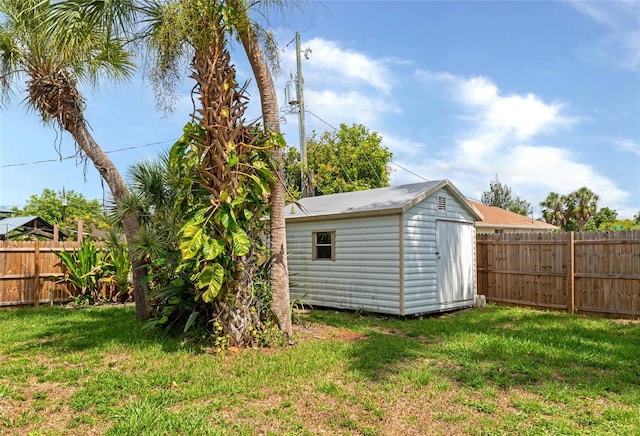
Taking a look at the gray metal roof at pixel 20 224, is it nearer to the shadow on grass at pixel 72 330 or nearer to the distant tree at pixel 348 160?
the shadow on grass at pixel 72 330

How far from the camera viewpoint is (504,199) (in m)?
38.2

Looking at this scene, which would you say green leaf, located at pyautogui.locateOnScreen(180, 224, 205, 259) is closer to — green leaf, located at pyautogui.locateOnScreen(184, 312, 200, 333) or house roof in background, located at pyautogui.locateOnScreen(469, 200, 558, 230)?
green leaf, located at pyautogui.locateOnScreen(184, 312, 200, 333)

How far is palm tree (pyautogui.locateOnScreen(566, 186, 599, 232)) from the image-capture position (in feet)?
101

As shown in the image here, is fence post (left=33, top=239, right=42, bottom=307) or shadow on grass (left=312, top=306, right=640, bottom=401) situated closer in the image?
shadow on grass (left=312, top=306, right=640, bottom=401)

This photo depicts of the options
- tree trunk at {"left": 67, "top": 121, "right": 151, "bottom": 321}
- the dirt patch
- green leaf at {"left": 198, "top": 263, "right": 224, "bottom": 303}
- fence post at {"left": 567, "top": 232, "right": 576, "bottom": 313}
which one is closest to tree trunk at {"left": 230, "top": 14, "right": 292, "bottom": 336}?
the dirt patch

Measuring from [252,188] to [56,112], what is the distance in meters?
4.78

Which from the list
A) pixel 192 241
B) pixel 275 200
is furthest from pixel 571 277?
pixel 192 241

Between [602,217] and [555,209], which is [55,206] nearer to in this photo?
[555,209]

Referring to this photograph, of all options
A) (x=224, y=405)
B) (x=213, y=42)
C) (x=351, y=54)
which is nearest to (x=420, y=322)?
(x=224, y=405)

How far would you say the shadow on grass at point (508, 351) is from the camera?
4.70 meters

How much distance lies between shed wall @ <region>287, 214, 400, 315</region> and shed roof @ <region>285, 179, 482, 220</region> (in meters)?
0.22

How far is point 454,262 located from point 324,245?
2.92 metres

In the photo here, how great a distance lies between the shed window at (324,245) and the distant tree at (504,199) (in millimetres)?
32092

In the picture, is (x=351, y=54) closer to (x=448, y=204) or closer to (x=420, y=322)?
(x=448, y=204)
